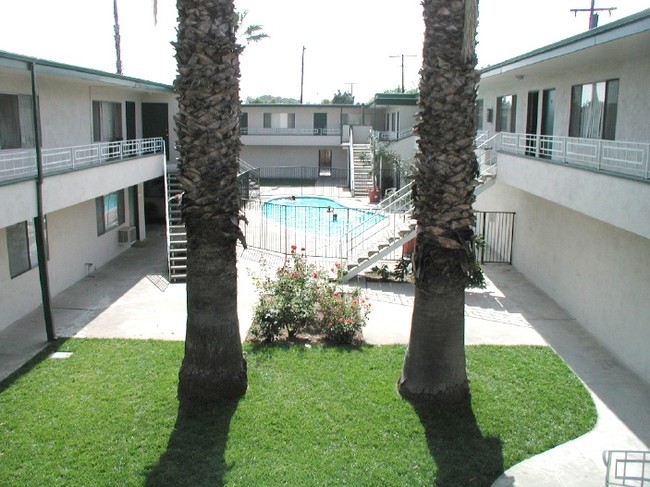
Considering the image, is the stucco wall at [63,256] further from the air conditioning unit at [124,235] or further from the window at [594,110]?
the window at [594,110]

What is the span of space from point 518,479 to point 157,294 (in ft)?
36.9

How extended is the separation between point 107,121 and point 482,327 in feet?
46.3

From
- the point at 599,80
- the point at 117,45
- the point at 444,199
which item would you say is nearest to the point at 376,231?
the point at 599,80

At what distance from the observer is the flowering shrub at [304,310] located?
13.3m

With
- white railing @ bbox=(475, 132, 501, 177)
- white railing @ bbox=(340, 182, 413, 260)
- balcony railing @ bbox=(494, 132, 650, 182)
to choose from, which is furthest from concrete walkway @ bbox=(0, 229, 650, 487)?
balcony railing @ bbox=(494, 132, 650, 182)

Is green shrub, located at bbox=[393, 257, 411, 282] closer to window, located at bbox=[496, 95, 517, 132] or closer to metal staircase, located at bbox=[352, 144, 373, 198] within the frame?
window, located at bbox=[496, 95, 517, 132]

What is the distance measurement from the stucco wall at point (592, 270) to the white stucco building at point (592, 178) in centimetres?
2

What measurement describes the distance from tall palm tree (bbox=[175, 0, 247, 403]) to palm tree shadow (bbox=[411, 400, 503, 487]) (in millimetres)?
3117

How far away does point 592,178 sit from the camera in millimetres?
12430

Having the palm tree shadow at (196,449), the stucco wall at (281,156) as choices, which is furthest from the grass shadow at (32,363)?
the stucco wall at (281,156)

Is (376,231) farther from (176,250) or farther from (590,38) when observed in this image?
(590,38)

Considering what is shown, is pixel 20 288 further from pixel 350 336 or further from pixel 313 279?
pixel 350 336

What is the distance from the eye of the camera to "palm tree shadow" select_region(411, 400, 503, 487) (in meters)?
8.41

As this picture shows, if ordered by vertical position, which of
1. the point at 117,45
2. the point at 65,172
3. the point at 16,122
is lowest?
the point at 65,172
